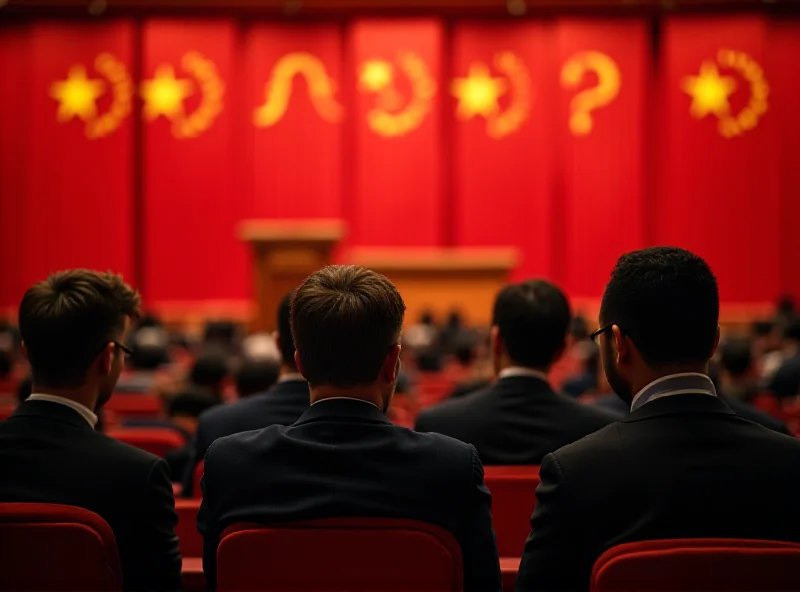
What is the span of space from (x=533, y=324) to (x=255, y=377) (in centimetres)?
145

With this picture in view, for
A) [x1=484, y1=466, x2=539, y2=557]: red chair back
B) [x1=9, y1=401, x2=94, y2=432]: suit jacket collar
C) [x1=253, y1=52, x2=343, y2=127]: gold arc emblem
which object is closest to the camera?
[x1=9, y1=401, x2=94, y2=432]: suit jacket collar

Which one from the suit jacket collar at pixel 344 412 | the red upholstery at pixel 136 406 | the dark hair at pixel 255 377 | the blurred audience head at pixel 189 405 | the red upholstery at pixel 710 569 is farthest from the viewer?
the red upholstery at pixel 136 406

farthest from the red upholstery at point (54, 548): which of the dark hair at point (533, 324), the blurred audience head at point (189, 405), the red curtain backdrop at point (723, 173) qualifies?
the red curtain backdrop at point (723, 173)

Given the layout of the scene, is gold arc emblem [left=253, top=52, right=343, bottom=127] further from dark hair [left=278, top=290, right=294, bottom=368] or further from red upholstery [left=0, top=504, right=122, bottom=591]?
red upholstery [left=0, top=504, right=122, bottom=591]

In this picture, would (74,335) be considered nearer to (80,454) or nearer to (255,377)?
(80,454)

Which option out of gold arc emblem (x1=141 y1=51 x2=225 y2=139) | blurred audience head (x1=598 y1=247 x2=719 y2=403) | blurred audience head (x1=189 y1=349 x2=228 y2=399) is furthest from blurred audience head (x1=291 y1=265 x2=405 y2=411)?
gold arc emblem (x1=141 y1=51 x2=225 y2=139)

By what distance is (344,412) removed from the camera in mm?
1613

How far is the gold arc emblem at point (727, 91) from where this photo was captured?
12.4 meters

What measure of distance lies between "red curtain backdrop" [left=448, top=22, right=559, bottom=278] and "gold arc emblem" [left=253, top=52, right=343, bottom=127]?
5.14 ft

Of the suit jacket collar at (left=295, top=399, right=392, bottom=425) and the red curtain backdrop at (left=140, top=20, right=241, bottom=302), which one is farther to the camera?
the red curtain backdrop at (left=140, top=20, right=241, bottom=302)

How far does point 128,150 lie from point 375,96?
324 centimetres

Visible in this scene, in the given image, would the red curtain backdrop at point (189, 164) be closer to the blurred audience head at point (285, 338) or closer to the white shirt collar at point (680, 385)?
the blurred audience head at point (285, 338)

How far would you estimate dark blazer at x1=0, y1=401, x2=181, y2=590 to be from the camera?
5.68 ft

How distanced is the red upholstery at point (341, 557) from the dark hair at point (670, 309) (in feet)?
1.60
